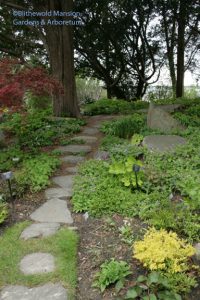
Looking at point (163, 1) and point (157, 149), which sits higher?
point (163, 1)

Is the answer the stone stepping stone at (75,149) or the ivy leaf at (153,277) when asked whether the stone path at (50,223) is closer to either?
the stone stepping stone at (75,149)

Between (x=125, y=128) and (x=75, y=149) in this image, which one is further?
(x=125, y=128)

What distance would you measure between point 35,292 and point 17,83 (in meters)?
2.64

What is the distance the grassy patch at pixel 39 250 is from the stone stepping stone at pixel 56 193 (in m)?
0.59

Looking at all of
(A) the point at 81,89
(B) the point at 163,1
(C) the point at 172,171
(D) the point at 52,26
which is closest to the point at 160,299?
(C) the point at 172,171

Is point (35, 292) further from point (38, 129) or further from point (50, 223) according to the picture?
point (38, 129)

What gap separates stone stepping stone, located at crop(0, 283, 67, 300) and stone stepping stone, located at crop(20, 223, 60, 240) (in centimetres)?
65

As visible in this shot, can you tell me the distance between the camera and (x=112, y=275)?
258 centimetres

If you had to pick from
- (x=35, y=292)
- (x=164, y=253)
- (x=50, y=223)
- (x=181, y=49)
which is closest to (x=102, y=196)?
(x=50, y=223)

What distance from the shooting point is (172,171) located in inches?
162

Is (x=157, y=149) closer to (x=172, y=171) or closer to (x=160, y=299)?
(x=172, y=171)

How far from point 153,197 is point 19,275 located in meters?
1.49

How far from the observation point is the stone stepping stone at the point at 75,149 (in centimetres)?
527

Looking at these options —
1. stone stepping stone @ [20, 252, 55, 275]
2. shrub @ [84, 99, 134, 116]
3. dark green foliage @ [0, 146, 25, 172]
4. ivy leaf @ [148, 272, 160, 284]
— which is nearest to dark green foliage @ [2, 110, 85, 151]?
dark green foliage @ [0, 146, 25, 172]
